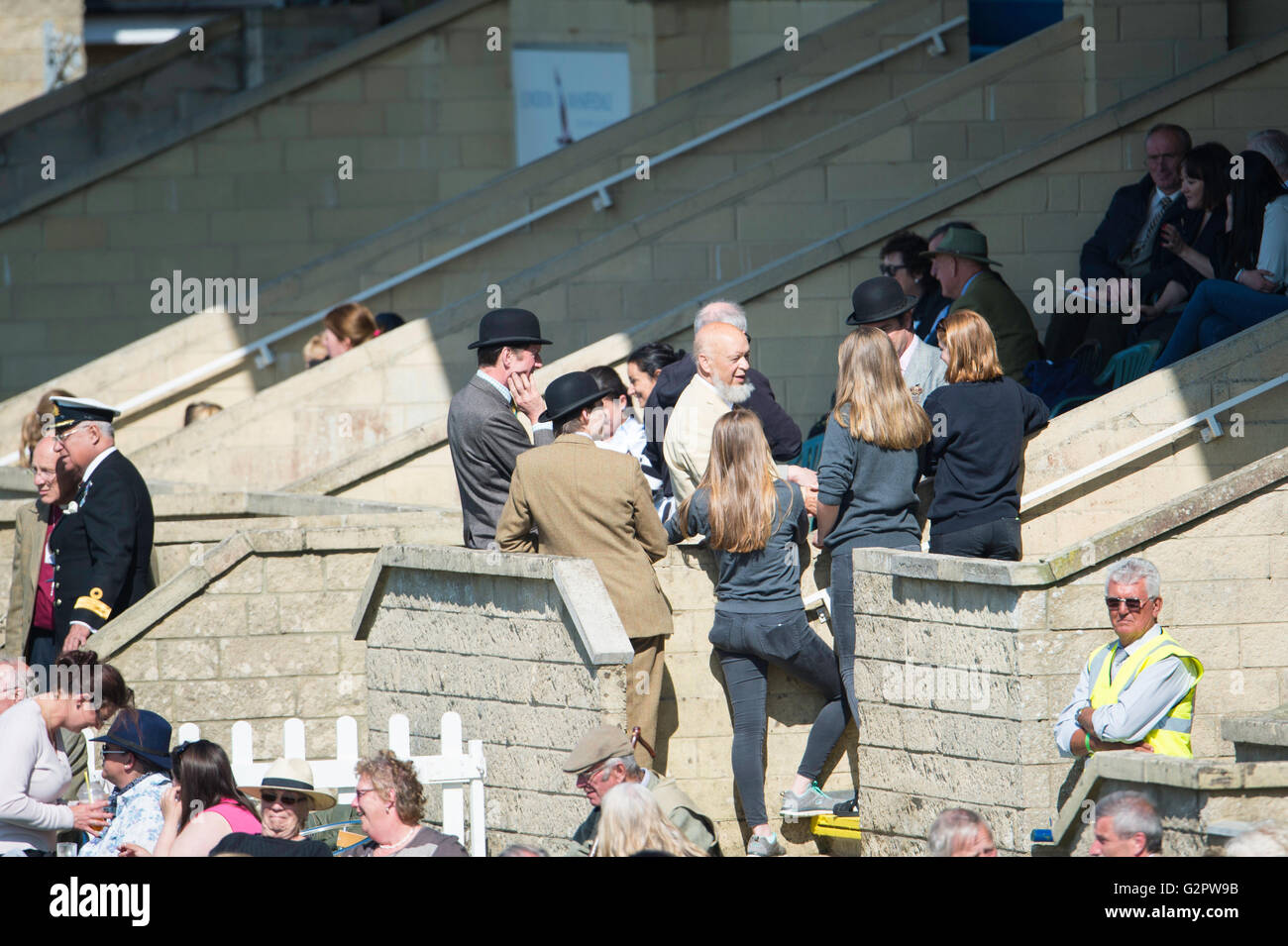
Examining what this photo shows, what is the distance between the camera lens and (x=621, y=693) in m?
7.84

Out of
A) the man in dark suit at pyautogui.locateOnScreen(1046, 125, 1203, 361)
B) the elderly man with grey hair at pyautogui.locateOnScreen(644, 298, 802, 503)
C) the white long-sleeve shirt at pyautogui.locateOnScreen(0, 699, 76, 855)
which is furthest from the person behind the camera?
the man in dark suit at pyautogui.locateOnScreen(1046, 125, 1203, 361)

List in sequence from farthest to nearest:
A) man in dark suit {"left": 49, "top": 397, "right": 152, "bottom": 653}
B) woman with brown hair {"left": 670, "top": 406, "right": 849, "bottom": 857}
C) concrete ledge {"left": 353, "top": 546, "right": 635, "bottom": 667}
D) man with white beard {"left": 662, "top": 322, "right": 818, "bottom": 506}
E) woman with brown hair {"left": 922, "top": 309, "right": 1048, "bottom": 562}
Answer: man in dark suit {"left": 49, "top": 397, "right": 152, "bottom": 653}, man with white beard {"left": 662, "top": 322, "right": 818, "bottom": 506}, woman with brown hair {"left": 922, "top": 309, "right": 1048, "bottom": 562}, woman with brown hair {"left": 670, "top": 406, "right": 849, "bottom": 857}, concrete ledge {"left": 353, "top": 546, "right": 635, "bottom": 667}

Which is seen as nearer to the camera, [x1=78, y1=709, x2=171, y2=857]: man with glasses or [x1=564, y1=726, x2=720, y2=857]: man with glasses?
[x1=564, y1=726, x2=720, y2=857]: man with glasses

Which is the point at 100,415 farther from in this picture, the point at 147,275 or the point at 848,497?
the point at 147,275

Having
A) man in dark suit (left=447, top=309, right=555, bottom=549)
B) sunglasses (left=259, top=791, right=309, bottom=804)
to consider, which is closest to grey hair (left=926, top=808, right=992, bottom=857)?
sunglasses (left=259, top=791, right=309, bottom=804)

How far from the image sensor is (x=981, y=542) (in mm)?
8250

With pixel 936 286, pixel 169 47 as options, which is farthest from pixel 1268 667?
pixel 169 47

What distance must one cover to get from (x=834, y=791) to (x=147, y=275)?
1076 centimetres

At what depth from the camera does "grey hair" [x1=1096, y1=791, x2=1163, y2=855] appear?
5.96m

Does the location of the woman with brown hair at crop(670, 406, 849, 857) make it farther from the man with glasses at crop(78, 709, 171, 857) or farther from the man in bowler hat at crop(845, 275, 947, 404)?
the man with glasses at crop(78, 709, 171, 857)

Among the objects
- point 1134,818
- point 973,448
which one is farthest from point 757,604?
point 1134,818

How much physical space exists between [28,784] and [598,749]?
95.6 inches

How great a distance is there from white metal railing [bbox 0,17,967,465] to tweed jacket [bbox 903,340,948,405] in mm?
6039
